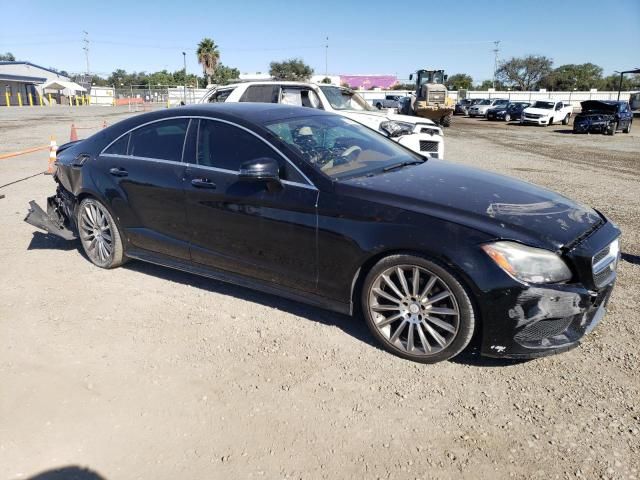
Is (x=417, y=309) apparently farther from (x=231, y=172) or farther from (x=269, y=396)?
(x=231, y=172)

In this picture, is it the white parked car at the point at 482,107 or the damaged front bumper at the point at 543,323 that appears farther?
the white parked car at the point at 482,107

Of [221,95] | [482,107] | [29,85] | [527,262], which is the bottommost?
[527,262]

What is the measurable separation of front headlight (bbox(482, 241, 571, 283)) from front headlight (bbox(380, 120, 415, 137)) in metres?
6.33

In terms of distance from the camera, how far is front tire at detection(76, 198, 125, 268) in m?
4.84

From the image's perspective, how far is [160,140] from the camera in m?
4.49

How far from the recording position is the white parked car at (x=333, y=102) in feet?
31.8

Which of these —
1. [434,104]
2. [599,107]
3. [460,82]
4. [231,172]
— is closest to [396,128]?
[231,172]

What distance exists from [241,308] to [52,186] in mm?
6471

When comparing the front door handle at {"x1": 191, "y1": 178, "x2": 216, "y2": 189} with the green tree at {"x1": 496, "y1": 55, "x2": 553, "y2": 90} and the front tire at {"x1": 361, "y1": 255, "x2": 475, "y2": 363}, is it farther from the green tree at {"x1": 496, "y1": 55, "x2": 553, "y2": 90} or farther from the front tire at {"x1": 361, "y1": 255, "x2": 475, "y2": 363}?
the green tree at {"x1": 496, "y1": 55, "x2": 553, "y2": 90}

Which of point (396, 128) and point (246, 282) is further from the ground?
point (396, 128)

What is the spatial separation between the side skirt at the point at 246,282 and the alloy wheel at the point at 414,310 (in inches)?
10.4

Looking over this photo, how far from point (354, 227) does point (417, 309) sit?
2.18 feet

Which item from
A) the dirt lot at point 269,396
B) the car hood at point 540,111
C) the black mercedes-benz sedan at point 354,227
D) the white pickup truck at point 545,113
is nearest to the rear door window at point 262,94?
the black mercedes-benz sedan at point 354,227

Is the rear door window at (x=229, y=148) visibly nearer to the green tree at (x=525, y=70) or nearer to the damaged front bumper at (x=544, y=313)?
the damaged front bumper at (x=544, y=313)
